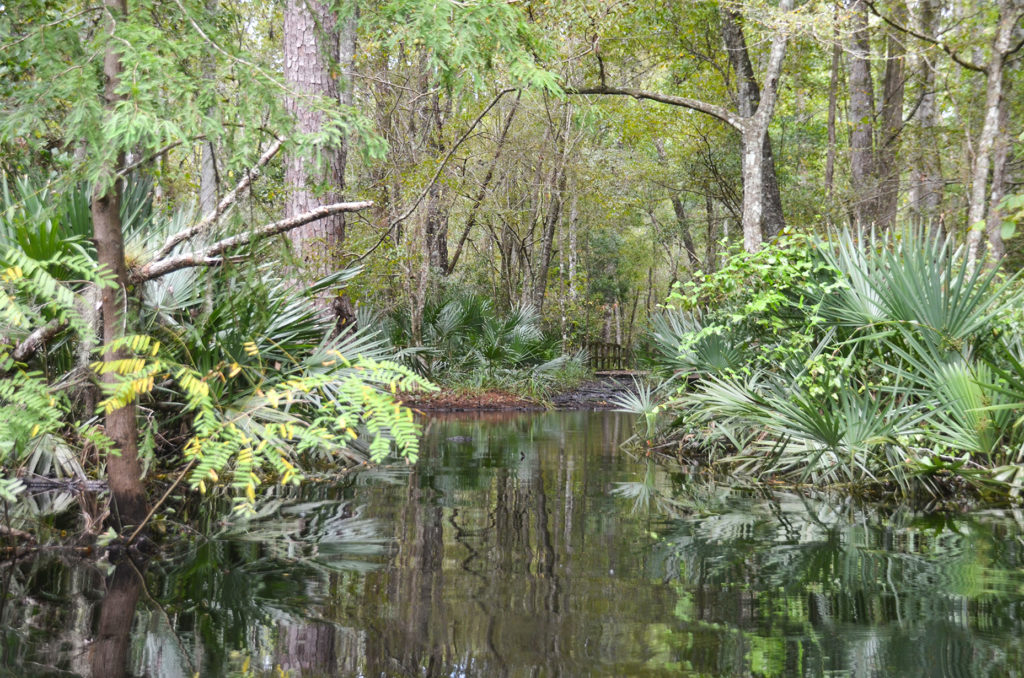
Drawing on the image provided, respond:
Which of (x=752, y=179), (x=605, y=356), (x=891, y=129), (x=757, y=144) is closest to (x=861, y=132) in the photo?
(x=891, y=129)

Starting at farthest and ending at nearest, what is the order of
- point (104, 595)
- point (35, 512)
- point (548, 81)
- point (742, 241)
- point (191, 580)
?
point (742, 241)
point (548, 81)
point (35, 512)
point (191, 580)
point (104, 595)

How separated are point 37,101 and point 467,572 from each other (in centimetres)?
284

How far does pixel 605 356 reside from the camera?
1033 inches

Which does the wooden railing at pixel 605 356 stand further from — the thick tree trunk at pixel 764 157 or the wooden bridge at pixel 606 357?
the thick tree trunk at pixel 764 157

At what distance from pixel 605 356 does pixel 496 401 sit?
1138 cm

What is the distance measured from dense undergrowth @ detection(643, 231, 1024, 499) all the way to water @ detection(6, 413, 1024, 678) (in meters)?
0.65

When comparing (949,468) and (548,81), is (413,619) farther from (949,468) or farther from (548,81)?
(949,468)

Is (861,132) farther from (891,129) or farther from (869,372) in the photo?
(869,372)

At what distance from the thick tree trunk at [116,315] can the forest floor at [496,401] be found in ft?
30.5

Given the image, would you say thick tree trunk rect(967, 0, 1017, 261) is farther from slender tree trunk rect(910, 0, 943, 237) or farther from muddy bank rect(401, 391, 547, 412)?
muddy bank rect(401, 391, 547, 412)

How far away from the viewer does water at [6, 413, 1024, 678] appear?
2.48m

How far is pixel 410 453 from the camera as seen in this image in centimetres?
327

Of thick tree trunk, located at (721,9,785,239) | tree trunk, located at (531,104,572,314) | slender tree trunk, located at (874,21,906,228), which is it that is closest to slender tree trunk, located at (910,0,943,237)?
slender tree trunk, located at (874,21,906,228)

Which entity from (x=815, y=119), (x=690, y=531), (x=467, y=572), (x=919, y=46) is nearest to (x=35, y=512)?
(x=467, y=572)
